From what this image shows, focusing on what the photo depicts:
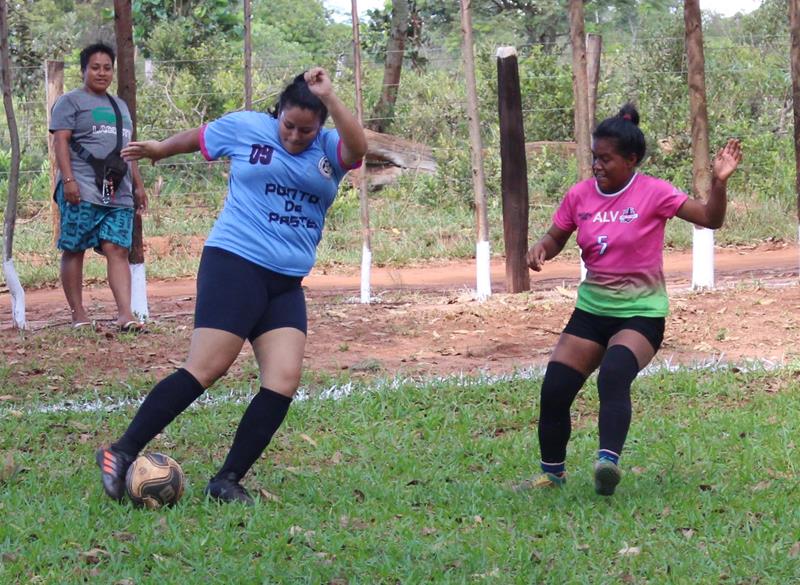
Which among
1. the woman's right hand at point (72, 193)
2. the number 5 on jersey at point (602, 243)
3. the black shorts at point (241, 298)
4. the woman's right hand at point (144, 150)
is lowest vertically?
the black shorts at point (241, 298)

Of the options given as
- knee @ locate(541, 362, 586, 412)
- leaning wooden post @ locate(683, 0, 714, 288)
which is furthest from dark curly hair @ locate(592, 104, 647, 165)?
leaning wooden post @ locate(683, 0, 714, 288)

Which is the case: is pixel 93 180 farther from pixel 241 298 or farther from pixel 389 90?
pixel 389 90

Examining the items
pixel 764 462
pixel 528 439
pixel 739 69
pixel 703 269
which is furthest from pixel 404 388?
pixel 739 69

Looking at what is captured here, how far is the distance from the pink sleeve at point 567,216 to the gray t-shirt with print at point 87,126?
425cm

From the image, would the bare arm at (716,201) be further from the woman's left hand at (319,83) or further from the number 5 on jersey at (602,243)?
the woman's left hand at (319,83)

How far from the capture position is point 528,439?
20.6 ft

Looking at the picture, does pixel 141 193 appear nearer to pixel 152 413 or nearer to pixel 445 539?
pixel 152 413

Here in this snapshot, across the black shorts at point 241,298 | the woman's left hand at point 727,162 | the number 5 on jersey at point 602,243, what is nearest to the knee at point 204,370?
the black shorts at point 241,298

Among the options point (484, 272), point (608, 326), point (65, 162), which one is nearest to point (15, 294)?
point (65, 162)

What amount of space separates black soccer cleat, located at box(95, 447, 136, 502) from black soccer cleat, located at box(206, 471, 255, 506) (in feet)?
1.15

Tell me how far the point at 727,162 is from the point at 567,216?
26.9 inches

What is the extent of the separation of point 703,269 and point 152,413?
7.17 meters

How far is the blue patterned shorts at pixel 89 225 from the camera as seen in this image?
856cm

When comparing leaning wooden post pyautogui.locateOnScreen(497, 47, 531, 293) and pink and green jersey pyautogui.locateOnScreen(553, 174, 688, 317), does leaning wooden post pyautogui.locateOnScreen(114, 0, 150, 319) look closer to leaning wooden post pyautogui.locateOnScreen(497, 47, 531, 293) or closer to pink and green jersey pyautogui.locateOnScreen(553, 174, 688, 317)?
leaning wooden post pyautogui.locateOnScreen(497, 47, 531, 293)
